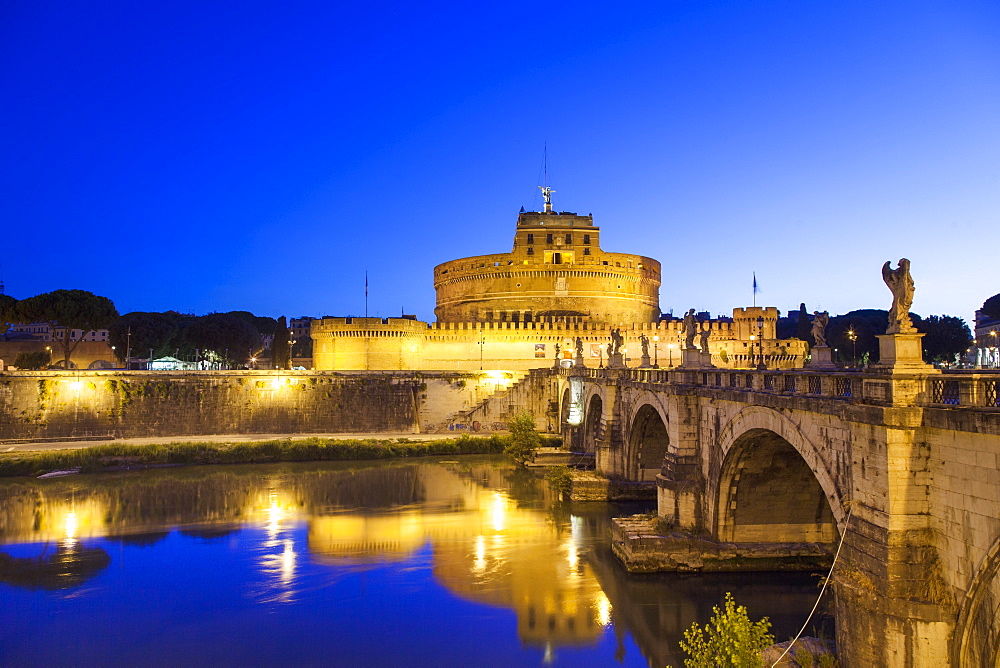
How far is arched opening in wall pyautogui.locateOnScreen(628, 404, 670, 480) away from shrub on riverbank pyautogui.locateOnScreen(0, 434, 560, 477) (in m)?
11.6

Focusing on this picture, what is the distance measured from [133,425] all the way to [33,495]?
43.1 ft

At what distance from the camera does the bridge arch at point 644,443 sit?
23547 mm

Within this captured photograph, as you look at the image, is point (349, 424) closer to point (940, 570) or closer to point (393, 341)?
point (393, 341)

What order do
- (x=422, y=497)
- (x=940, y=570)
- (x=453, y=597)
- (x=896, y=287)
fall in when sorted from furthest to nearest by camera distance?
(x=422, y=497)
(x=453, y=597)
(x=896, y=287)
(x=940, y=570)

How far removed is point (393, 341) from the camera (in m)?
52.4

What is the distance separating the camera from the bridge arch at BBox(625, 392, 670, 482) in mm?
23547

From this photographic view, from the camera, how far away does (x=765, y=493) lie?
1614cm

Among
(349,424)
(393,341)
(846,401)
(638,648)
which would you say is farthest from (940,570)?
(393,341)

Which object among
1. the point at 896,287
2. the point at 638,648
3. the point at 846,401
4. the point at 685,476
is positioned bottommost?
the point at 638,648

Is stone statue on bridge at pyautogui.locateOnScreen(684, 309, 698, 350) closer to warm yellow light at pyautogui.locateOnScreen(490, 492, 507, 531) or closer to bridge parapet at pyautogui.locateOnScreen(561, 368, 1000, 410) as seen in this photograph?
bridge parapet at pyautogui.locateOnScreen(561, 368, 1000, 410)

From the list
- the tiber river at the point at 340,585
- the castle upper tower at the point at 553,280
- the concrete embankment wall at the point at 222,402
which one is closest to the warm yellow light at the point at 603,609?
the tiber river at the point at 340,585

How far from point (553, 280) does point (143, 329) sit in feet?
120

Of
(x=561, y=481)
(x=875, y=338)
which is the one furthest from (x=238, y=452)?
(x=875, y=338)

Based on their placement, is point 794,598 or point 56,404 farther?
point 56,404
